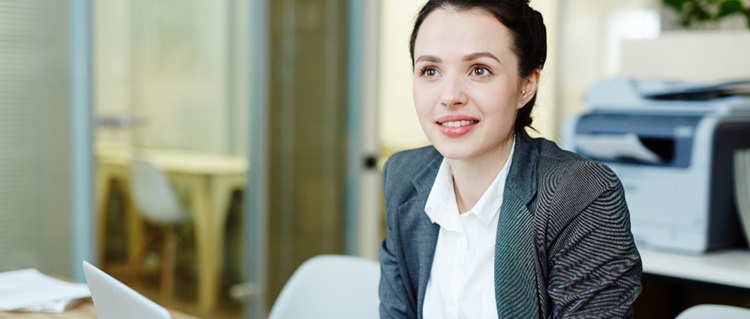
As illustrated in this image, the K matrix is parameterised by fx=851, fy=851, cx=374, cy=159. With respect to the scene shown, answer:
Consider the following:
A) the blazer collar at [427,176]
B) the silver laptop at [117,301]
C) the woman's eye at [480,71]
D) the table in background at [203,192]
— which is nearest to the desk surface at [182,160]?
the table in background at [203,192]

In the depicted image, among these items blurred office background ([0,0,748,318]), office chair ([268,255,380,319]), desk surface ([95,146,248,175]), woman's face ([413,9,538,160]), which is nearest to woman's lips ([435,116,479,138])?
woman's face ([413,9,538,160])

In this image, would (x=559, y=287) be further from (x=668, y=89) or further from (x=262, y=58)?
(x=262, y=58)

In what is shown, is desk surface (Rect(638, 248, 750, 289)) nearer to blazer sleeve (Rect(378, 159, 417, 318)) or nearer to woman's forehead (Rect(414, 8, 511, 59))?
blazer sleeve (Rect(378, 159, 417, 318))

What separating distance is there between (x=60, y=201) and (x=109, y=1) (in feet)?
2.30

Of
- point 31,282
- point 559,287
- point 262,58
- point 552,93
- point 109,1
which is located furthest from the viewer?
point 552,93

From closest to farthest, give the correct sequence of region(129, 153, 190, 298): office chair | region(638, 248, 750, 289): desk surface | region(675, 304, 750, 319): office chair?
1. region(675, 304, 750, 319): office chair
2. region(638, 248, 750, 289): desk surface
3. region(129, 153, 190, 298): office chair

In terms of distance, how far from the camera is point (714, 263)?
7.48 feet

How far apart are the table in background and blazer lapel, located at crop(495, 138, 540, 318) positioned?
74.7 inches

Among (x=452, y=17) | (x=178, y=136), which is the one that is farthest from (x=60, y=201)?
(x=452, y=17)

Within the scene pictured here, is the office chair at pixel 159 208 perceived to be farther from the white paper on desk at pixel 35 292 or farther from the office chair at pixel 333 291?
the office chair at pixel 333 291

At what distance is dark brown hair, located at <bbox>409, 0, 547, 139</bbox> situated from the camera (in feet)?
4.94

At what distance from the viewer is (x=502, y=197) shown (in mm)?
1559

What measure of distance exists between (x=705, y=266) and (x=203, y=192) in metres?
1.90

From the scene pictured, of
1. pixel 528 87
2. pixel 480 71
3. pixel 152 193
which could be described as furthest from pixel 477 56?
pixel 152 193
